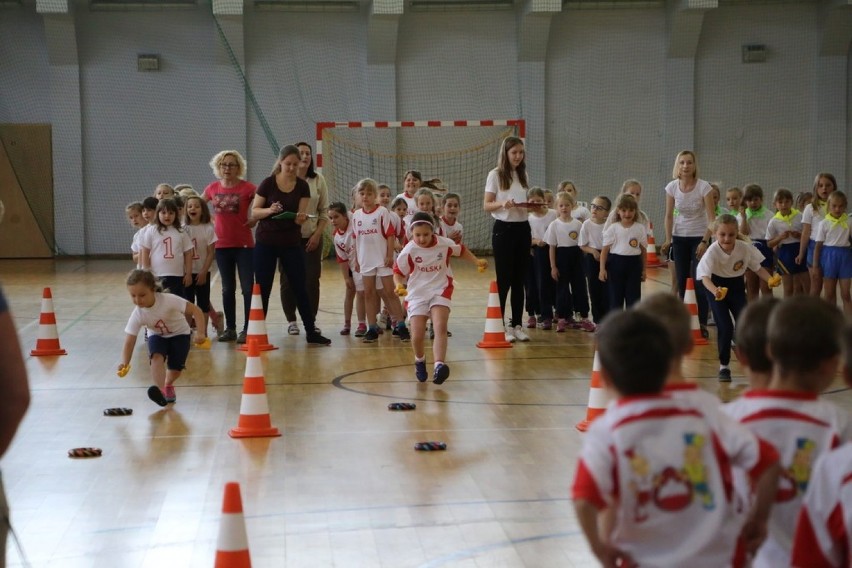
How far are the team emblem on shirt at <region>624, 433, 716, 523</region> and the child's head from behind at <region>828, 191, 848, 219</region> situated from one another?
345 inches

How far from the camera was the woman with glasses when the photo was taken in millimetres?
10055

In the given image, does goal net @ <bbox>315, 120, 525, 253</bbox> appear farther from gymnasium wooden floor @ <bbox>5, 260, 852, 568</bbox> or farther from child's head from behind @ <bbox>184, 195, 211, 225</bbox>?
gymnasium wooden floor @ <bbox>5, 260, 852, 568</bbox>

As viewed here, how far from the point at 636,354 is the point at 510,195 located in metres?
7.18

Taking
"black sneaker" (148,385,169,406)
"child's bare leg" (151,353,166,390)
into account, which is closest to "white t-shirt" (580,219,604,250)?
"child's bare leg" (151,353,166,390)

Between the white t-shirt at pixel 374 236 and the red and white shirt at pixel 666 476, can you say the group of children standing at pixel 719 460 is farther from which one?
the white t-shirt at pixel 374 236

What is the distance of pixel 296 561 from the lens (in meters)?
4.24

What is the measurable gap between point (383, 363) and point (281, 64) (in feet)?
41.5

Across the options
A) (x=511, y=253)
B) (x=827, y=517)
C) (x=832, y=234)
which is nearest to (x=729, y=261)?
(x=511, y=253)

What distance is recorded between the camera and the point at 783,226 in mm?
11594

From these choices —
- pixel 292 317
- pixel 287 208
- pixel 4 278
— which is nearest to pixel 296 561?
pixel 287 208

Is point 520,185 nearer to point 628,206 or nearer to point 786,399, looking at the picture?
point 628,206

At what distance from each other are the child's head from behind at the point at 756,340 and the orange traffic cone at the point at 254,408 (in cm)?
389

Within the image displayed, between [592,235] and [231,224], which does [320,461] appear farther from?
[592,235]

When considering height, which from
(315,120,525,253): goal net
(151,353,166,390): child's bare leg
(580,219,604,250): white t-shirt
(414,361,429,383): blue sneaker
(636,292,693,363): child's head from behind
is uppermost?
(315,120,525,253): goal net
